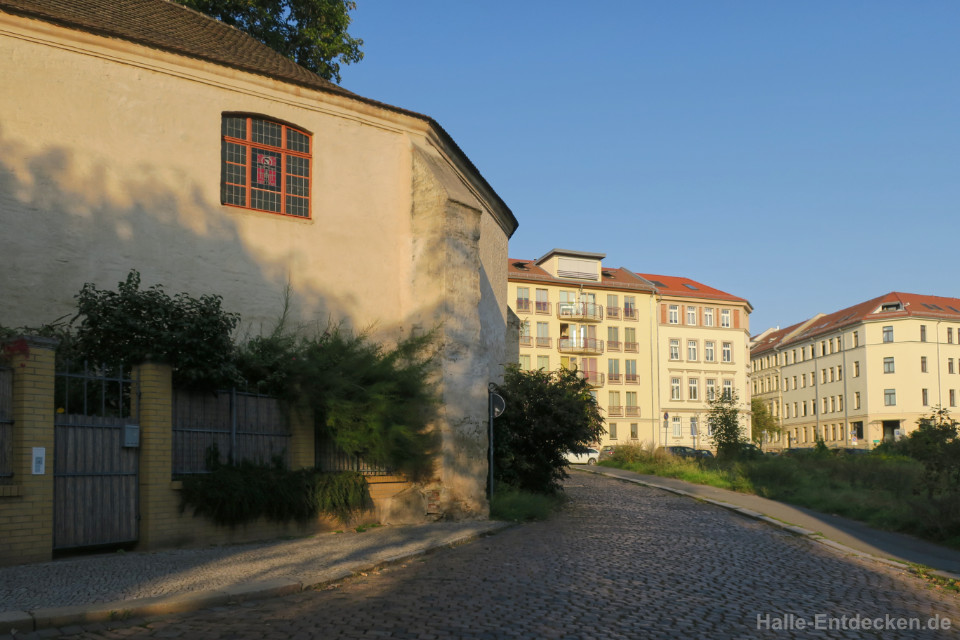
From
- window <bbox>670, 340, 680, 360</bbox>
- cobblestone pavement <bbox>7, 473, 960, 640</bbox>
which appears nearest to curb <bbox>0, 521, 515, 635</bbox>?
cobblestone pavement <bbox>7, 473, 960, 640</bbox>

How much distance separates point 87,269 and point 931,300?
8344 centimetres

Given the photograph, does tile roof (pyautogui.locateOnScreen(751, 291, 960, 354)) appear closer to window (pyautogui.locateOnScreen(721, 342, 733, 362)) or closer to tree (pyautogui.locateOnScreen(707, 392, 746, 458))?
window (pyautogui.locateOnScreen(721, 342, 733, 362))

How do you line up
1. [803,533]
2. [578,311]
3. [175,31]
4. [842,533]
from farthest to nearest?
[578,311] < [175,31] < [842,533] < [803,533]

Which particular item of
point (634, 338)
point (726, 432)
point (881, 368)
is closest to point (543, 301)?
point (634, 338)

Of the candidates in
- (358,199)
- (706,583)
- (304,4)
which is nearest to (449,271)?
(358,199)

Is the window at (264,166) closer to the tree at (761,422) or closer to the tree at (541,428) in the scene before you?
the tree at (541,428)

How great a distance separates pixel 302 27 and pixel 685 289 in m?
54.4

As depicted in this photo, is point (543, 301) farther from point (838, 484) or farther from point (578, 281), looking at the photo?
point (838, 484)

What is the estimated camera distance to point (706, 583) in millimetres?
9438

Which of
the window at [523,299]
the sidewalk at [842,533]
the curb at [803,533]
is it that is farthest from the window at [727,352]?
the sidewalk at [842,533]

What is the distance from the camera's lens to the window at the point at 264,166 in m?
16.2

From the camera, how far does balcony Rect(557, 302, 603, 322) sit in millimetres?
69188

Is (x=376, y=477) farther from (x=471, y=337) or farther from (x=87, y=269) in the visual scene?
(x=87, y=269)

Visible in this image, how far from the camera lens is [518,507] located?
16.9 meters
